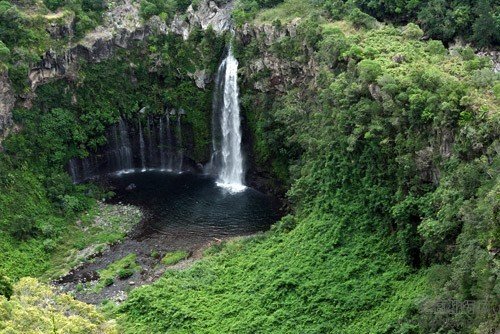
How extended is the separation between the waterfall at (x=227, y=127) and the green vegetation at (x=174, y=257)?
→ 11018 mm

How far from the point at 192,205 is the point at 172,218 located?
87.1 inches

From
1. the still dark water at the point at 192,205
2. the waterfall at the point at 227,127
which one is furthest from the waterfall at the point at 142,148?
the waterfall at the point at 227,127

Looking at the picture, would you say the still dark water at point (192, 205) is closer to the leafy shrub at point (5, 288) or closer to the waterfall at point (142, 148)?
the waterfall at point (142, 148)

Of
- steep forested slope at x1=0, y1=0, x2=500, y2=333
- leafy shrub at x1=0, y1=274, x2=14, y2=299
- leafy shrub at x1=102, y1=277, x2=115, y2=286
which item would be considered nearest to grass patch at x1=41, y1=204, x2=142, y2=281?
steep forested slope at x1=0, y1=0, x2=500, y2=333

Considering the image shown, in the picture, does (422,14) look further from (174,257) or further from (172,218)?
(174,257)

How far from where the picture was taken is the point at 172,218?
45.9 metres

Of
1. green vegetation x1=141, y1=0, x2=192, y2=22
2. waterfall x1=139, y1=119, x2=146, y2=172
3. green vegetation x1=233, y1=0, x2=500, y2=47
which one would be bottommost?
waterfall x1=139, y1=119, x2=146, y2=172

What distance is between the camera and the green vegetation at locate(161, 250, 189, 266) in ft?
132

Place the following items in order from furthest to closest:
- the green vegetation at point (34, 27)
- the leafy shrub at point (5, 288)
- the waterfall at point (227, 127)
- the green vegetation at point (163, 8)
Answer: the green vegetation at point (163, 8) → the waterfall at point (227, 127) → the green vegetation at point (34, 27) → the leafy shrub at point (5, 288)

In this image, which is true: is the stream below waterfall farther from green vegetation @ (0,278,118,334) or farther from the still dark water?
green vegetation @ (0,278,118,334)

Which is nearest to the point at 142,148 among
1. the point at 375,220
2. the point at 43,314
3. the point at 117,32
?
the point at 117,32

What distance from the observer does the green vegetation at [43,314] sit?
22484 mm

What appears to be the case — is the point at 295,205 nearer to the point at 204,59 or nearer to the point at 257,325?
the point at 257,325

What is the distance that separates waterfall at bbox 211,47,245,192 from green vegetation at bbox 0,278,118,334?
2616cm
